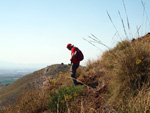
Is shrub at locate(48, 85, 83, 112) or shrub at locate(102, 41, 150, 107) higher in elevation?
shrub at locate(102, 41, 150, 107)

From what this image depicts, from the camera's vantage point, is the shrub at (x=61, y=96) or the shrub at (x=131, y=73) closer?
the shrub at (x=131, y=73)

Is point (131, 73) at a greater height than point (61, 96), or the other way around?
point (131, 73)

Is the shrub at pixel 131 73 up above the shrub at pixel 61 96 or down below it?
above

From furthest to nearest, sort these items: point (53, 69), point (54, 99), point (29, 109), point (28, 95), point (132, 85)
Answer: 1. point (53, 69)
2. point (28, 95)
3. point (29, 109)
4. point (54, 99)
5. point (132, 85)

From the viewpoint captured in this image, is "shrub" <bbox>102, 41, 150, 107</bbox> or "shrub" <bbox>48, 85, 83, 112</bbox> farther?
"shrub" <bbox>48, 85, 83, 112</bbox>

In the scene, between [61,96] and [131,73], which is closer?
[131,73]

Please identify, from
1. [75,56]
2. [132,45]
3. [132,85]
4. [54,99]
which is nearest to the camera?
[132,85]

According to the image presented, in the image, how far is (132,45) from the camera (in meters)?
3.51

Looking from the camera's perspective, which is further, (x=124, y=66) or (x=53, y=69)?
(x=53, y=69)

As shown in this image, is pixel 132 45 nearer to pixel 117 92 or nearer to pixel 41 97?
pixel 117 92

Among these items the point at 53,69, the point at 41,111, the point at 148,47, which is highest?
the point at 53,69

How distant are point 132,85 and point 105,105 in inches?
27.5

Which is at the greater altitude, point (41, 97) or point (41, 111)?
point (41, 97)

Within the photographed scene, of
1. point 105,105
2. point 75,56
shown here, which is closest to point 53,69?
point 75,56
